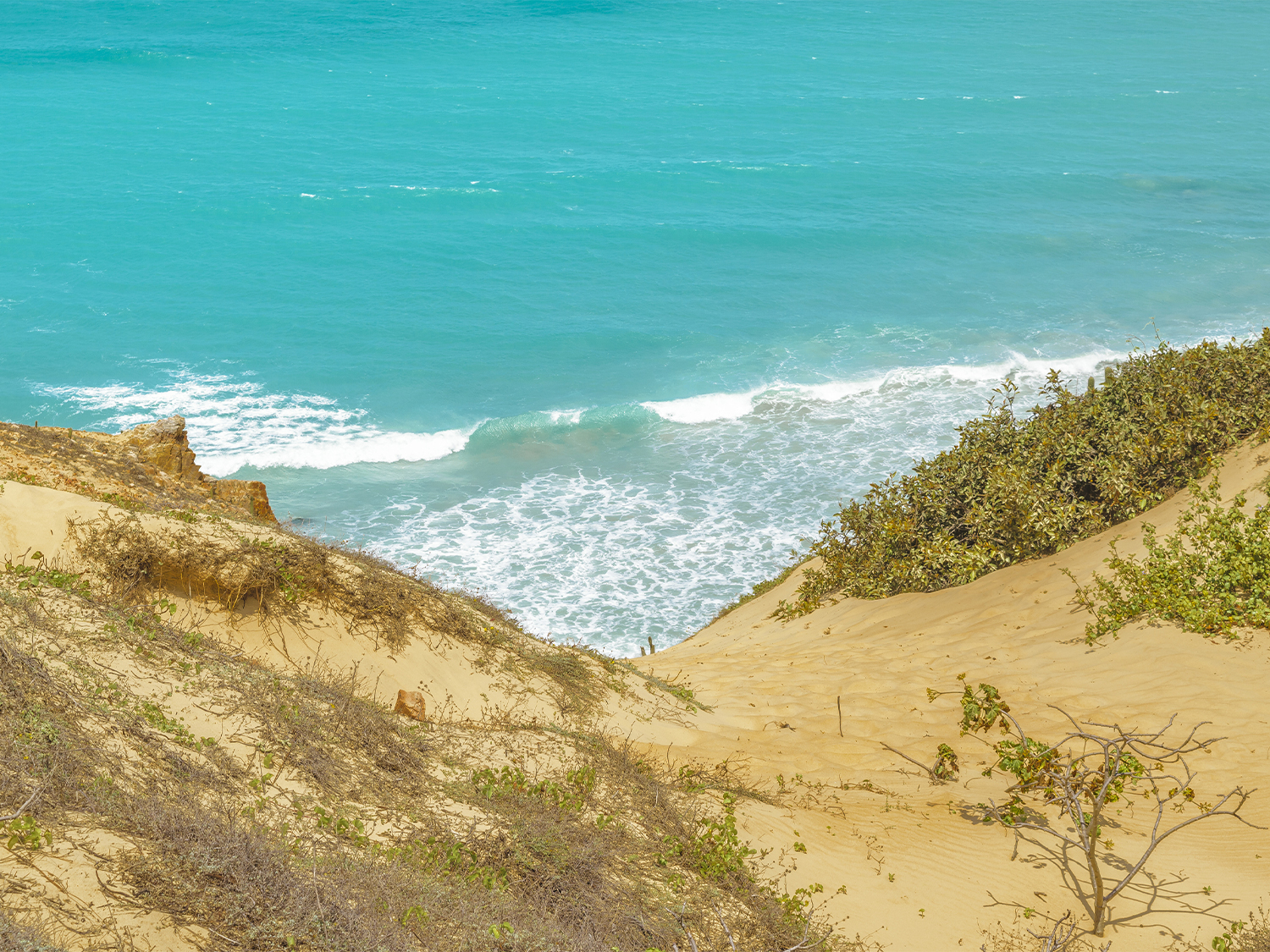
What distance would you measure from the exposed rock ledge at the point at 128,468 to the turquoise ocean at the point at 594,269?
6.18 m

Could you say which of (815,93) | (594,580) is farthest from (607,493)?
(815,93)

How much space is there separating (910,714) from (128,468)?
10197 millimetres

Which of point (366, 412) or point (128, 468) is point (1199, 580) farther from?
point (366, 412)

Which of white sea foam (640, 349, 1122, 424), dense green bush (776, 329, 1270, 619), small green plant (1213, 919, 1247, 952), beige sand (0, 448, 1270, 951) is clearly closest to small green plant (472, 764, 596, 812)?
beige sand (0, 448, 1270, 951)

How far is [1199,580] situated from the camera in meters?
10.6

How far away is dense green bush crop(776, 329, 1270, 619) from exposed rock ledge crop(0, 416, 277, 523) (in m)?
8.53

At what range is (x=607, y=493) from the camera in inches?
936

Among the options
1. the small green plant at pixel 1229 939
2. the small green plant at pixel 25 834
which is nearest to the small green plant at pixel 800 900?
the small green plant at pixel 1229 939

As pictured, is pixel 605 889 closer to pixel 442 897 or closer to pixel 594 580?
pixel 442 897

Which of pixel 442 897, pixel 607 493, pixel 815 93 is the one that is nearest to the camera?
pixel 442 897

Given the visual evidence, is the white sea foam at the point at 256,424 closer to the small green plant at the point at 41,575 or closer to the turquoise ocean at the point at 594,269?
the turquoise ocean at the point at 594,269

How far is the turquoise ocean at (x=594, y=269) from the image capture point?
23812mm

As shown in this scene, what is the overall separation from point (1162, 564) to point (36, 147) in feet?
179

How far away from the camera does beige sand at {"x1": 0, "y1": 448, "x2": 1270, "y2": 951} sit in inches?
265
